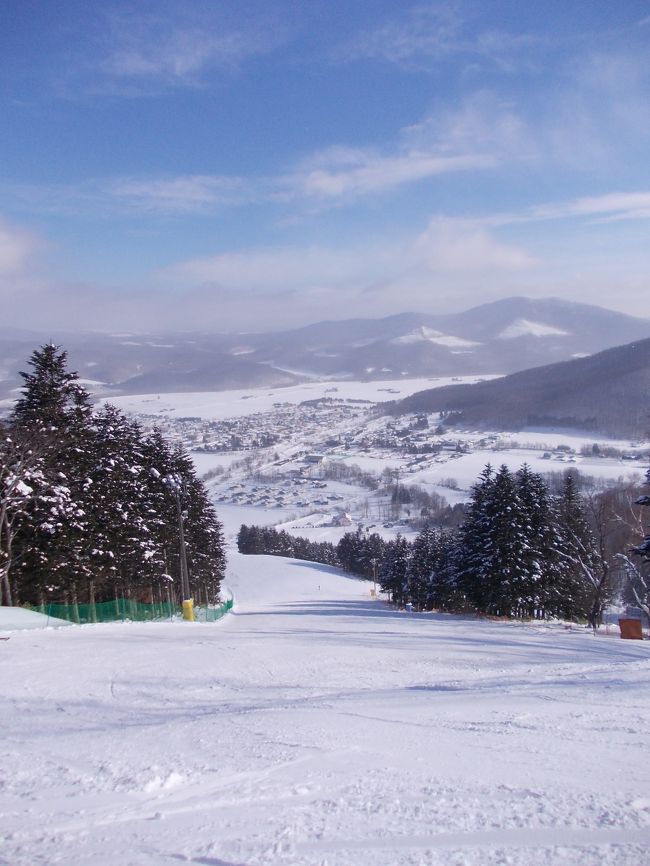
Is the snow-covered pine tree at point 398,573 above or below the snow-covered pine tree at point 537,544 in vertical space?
below

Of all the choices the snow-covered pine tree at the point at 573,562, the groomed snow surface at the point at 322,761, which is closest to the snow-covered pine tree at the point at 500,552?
the snow-covered pine tree at the point at 573,562

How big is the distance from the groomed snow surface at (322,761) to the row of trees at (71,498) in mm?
11986

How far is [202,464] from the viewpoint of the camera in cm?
13988

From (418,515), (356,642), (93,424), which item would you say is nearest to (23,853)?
(356,642)

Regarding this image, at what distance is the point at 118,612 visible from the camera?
1059 inches

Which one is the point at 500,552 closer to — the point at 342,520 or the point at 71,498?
the point at 71,498

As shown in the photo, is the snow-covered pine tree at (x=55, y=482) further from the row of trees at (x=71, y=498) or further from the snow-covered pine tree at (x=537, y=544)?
the snow-covered pine tree at (x=537, y=544)

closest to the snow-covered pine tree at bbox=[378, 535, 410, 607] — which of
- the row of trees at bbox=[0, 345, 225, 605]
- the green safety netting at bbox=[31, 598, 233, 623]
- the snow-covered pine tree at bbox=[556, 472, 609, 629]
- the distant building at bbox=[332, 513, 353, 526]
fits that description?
the snow-covered pine tree at bbox=[556, 472, 609, 629]

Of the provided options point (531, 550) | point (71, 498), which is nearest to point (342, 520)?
point (531, 550)

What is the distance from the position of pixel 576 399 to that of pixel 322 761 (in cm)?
16285

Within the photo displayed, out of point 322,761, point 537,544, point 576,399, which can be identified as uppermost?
point 576,399

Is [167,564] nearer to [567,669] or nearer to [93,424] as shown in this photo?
[93,424]

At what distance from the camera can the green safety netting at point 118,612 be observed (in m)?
24.1

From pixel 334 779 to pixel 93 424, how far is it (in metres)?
27.6
